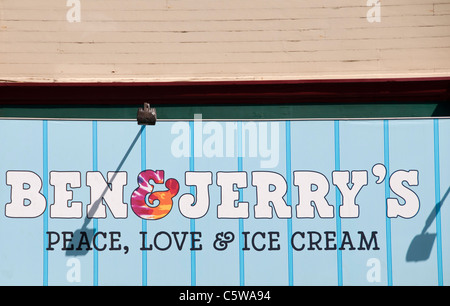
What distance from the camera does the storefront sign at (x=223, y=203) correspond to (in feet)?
20.4

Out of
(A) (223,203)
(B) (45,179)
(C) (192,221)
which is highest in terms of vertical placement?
(B) (45,179)

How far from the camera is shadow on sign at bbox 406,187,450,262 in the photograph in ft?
20.3

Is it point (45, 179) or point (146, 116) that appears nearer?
point (146, 116)

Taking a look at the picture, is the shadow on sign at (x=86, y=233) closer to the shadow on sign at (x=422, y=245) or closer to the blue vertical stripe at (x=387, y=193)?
the blue vertical stripe at (x=387, y=193)

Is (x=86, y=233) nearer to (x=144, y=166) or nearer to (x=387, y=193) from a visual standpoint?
(x=144, y=166)

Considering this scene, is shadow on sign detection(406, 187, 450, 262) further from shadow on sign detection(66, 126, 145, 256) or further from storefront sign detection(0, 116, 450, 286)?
shadow on sign detection(66, 126, 145, 256)

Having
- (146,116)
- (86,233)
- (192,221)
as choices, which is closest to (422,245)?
(192,221)

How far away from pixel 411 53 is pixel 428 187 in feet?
5.95

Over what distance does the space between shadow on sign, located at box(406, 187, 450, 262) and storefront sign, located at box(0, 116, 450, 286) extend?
2cm

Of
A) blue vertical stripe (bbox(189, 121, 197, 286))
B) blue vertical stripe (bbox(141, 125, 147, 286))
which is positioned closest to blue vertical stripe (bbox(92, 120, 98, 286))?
blue vertical stripe (bbox(141, 125, 147, 286))

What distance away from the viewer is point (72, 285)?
6254 mm

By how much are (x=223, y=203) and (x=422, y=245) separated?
2.35 metres

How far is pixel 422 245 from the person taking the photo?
619 cm
